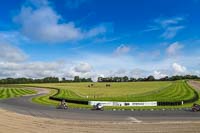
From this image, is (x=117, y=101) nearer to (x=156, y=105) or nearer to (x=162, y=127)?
(x=156, y=105)

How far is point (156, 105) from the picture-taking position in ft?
181

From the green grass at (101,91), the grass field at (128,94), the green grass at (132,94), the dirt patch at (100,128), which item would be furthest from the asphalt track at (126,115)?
the green grass at (101,91)

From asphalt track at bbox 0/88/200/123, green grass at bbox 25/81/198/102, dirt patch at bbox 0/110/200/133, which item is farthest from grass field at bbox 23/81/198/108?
dirt patch at bbox 0/110/200/133

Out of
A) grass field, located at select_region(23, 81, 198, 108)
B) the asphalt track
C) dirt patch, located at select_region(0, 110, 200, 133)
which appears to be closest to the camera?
dirt patch, located at select_region(0, 110, 200, 133)

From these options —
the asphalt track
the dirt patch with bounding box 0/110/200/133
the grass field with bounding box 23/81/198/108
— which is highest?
the grass field with bounding box 23/81/198/108

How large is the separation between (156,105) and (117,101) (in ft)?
23.1

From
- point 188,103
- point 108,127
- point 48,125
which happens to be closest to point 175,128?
point 108,127

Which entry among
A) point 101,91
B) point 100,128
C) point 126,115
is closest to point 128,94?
point 101,91

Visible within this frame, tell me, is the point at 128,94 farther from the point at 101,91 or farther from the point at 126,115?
the point at 126,115

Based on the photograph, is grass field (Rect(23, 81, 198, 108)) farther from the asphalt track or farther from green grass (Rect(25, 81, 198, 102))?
the asphalt track

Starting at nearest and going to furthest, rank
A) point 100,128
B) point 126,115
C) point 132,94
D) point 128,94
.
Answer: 1. point 100,128
2. point 126,115
3. point 132,94
4. point 128,94

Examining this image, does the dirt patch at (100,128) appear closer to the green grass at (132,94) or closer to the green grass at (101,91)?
the green grass at (132,94)

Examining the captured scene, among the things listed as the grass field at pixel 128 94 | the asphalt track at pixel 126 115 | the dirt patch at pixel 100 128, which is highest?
the grass field at pixel 128 94

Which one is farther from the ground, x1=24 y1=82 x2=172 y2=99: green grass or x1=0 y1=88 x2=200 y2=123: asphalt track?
x1=24 y1=82 x2=172 y2=99: green grass
